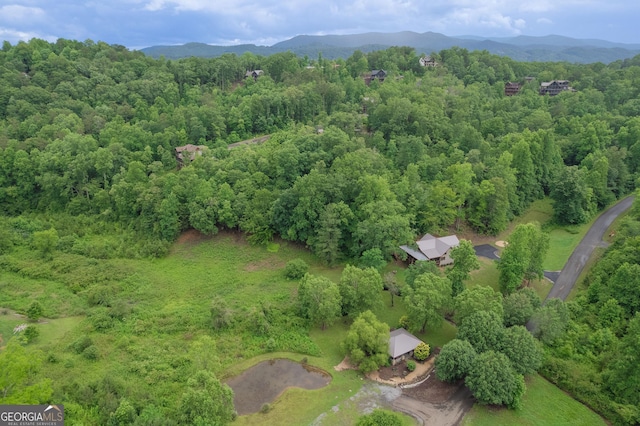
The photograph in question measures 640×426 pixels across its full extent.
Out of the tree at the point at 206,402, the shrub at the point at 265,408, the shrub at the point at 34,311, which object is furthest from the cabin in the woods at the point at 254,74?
the shrub at the point at 265,408

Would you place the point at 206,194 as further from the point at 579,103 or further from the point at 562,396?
the point at 579,103

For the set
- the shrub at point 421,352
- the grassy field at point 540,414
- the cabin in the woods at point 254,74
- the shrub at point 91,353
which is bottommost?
the grassy field at point 540,414

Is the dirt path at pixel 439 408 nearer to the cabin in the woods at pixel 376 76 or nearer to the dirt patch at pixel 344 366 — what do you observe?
the dirt patch at pixel 344 366

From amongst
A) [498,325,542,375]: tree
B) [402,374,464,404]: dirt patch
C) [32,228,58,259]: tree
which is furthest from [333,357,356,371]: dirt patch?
[32,228,58,259]: tree

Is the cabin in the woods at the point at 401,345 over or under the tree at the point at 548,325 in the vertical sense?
under

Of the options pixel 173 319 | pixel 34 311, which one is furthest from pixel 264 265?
pixel 34 311

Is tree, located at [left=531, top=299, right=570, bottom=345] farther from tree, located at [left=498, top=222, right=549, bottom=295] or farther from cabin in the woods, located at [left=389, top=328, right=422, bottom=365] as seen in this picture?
cabin in the woods, located at [left=389, top=328, right=422, bottom=365]

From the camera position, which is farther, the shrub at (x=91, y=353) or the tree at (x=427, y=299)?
the tree at (x=427, y=299)

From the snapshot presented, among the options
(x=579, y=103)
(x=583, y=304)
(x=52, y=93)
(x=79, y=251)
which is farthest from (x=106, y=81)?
(x=579, y=103)
